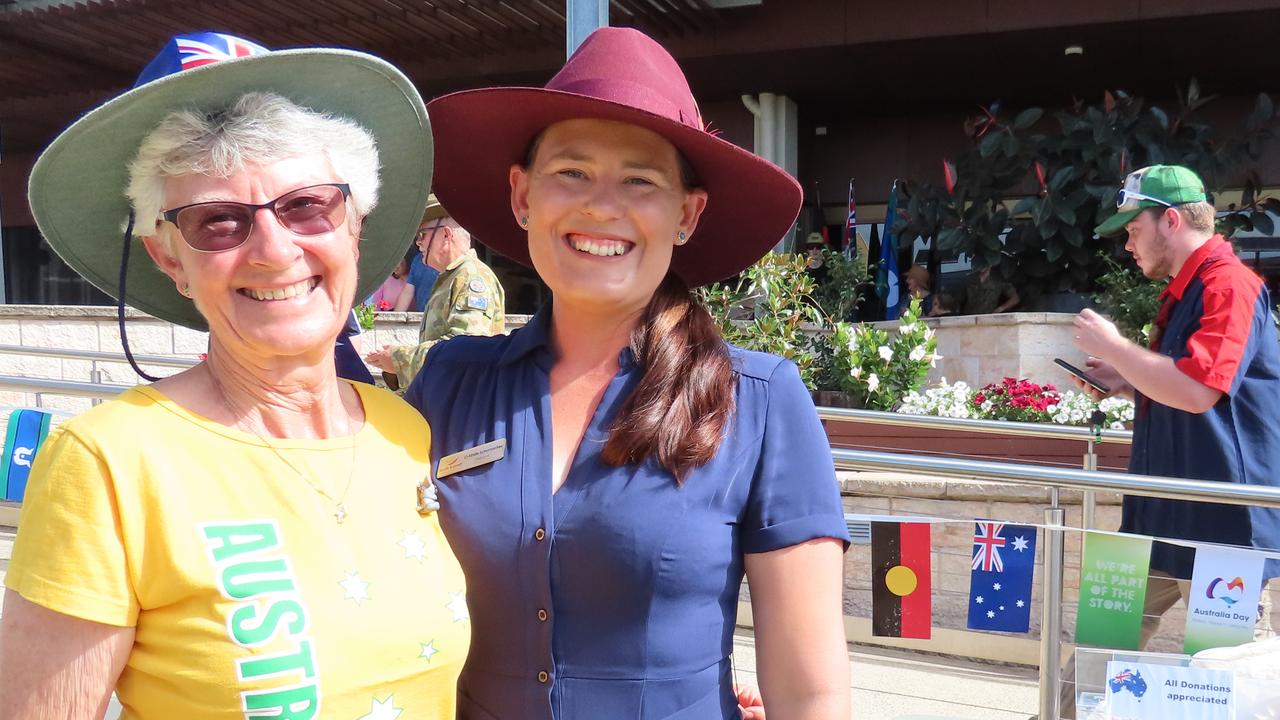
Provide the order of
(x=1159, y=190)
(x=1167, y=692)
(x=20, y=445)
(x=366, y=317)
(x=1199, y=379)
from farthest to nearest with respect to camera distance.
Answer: (x=366, y=317) → (x=20, y=445) → (x=1159, y=190) → (x=1199, y=379) → (x=1167, y=692)

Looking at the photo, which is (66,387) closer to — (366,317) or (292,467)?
(292,467)

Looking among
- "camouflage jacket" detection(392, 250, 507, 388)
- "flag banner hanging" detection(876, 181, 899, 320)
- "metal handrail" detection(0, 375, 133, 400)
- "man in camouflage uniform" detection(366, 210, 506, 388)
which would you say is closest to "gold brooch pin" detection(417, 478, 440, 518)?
"metal handrail" detection(0, 375, 133, 400)

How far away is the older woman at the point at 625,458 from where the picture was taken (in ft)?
5.01

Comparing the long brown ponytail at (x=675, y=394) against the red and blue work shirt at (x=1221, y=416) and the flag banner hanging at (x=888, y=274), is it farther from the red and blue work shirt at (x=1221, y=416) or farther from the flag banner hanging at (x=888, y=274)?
the flag banner hanging at (x=888, y=274)

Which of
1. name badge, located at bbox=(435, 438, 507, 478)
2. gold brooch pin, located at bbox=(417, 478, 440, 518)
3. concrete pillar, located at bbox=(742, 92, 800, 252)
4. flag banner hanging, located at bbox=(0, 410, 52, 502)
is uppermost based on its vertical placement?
concrete pillar, located at bbox=(742, 92, 800, 252)

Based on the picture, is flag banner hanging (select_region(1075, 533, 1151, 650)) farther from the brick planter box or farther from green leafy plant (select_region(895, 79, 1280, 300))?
green leafy plant (select_region(895, 79, 1280, 300))

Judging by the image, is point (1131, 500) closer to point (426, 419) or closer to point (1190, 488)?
point (1190, 488)

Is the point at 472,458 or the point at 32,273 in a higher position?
the point at 32,273

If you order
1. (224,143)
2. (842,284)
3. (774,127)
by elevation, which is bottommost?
(224,143)

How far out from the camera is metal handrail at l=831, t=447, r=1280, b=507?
2535mm

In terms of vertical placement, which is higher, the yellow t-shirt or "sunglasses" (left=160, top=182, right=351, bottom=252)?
"sunglasses" (left=160, top=182, right=351, bottom=252)

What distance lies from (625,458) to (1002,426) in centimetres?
308

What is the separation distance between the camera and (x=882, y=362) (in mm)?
6848

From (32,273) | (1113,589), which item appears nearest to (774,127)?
(1113,589)
